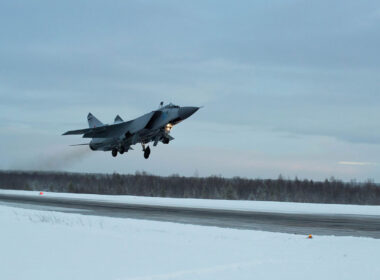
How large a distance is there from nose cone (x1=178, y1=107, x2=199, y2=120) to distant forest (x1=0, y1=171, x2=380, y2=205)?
29.3 metres

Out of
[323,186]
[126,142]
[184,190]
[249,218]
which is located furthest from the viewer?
[323,186]

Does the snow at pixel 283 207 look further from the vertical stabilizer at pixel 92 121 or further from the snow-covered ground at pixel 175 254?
the snow-covered ground at pixel 175 254

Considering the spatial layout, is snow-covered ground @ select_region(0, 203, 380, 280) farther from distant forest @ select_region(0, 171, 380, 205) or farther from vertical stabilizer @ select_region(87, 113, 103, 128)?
distant forest @ select_region(0, 171, 380, 205)

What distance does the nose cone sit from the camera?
28.5m

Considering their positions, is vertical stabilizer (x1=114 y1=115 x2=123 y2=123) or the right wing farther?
vertical stabilizer (x1=114 y1=115 x2=123 y2=123)

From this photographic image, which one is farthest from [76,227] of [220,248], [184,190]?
[184,190]

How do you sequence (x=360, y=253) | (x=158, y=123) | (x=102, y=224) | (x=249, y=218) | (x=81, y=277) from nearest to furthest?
(x=81, y=277)
(x=360, y=253)
(x=102, y=224)
(x=249, y=218)
(x=158, y=123)

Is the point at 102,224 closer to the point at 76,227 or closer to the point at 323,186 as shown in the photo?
the point at 76,227

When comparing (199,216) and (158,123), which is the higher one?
(158,123)

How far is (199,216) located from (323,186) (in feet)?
152

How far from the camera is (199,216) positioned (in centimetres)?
2936

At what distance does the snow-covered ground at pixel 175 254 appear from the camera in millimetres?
12523

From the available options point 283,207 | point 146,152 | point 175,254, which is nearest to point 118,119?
point 146,152

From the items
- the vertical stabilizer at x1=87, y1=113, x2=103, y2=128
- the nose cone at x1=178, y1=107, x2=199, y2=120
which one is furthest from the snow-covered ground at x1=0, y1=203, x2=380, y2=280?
the vertical stabilizer at x1=87, y1=113, x2=103, y2=128
